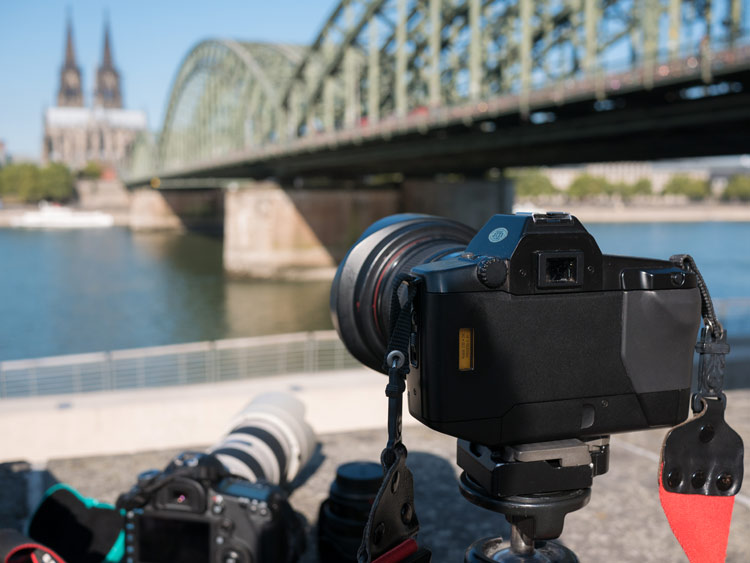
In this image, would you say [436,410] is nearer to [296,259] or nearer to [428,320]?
[428,320]

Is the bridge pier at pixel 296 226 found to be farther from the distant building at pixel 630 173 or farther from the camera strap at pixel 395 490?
the distant building at pixel 630 173

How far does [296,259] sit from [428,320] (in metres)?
39.8

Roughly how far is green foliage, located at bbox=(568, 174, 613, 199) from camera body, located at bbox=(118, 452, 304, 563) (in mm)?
133053

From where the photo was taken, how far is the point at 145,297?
32.3m

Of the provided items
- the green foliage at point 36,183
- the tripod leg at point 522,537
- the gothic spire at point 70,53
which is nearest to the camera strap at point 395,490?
the tripod leg at point 522,537

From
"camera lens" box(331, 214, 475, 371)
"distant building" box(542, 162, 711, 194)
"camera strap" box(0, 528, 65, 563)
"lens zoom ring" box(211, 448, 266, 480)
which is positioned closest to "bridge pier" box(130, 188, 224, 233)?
"distant building" box(542, 162, 711, 194)

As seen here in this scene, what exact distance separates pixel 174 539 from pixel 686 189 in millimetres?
150053

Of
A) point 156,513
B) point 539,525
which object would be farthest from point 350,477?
point 539,525

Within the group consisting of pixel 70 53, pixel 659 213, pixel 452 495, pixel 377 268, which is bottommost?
pixel 452 495

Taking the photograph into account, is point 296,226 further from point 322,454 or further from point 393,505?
point 393,505

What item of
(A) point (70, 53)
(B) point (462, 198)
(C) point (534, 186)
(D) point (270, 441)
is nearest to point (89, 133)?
(A) point (70, 53)

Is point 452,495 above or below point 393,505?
below

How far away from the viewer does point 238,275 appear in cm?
4059

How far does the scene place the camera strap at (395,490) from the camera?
167cm
